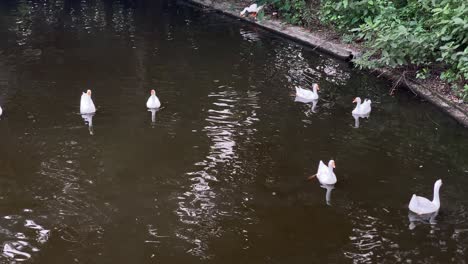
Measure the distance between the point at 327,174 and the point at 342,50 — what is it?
652cm

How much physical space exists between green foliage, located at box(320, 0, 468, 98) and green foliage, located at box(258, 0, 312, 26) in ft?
7.99

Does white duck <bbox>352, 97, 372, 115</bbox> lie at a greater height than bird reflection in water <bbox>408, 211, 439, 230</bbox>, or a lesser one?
greater

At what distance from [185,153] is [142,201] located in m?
1.45

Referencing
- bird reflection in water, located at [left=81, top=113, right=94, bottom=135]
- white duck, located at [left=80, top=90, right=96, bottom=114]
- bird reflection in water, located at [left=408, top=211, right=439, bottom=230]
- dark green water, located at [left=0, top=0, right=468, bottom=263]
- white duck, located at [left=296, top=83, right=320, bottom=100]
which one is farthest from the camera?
white duck, located at [left=296, top=83, right=320, bottom=100]

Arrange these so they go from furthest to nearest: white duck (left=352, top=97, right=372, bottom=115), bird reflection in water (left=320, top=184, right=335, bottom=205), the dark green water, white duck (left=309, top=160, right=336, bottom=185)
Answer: white duck (left=352, top=97, right=372, bottom=115) < white duck (left=309, top=160, right=336, bottom=185) < bird reflection in water (left=320, top=184, right=335, bottom=205) < the dark green water

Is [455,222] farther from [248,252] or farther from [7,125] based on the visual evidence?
[7,125]

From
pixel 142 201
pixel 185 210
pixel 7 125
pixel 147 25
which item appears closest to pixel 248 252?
pixel 185 210

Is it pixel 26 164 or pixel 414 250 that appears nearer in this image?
pixel 414 250

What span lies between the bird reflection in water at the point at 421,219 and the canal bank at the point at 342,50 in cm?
322

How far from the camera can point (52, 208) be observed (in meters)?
6.74

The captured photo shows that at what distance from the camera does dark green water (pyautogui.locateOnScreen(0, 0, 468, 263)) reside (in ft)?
20.2

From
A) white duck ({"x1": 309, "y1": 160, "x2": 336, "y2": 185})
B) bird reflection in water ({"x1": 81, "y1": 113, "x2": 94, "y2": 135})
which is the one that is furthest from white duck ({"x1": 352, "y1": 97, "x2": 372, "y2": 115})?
bird reflection in water ({"x1": 81, "y1": 113, "x2": 94, "y2": 135})

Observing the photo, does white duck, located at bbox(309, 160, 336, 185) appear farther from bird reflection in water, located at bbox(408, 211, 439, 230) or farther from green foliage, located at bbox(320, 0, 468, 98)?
green foliage, located at bbox(320, 0, 468, 98)

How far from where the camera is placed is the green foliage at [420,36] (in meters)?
9.99
